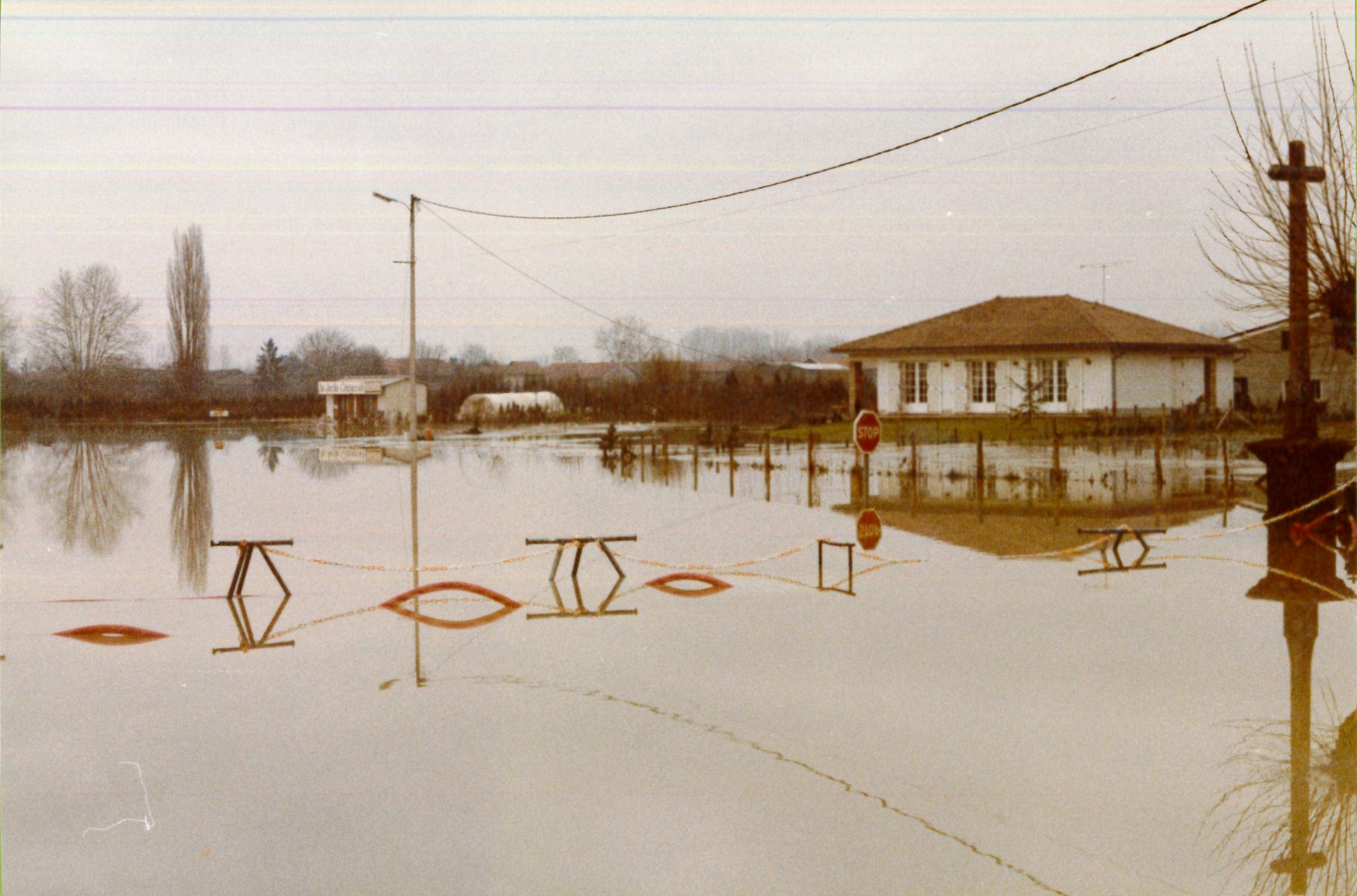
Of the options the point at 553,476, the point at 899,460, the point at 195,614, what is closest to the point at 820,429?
the point at 899,460

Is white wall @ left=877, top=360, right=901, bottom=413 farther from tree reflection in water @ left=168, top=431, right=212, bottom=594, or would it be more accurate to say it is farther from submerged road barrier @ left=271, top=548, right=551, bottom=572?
submerged road barrier @ left=271, top=548, right=551, bottom=572

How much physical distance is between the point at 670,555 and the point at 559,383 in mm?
73449

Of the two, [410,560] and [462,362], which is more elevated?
[462,362]

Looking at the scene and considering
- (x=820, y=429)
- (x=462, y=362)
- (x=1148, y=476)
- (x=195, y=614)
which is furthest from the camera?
(x=462, y=362)

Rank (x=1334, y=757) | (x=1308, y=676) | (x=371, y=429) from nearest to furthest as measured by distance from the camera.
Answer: (x=1334, y=757)
(x=1308, y=676)
(x=371, y=429)

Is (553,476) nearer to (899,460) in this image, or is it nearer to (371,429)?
(899,460)

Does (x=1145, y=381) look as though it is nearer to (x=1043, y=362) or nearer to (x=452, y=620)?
(x=1043, y=362)

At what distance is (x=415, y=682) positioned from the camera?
941cm

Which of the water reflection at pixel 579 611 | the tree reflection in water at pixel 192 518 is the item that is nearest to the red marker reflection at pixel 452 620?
the water reflection at pixel 579 611

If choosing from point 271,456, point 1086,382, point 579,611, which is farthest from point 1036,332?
point 579,611

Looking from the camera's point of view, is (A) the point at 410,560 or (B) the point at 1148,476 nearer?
(A) the point at 410,560

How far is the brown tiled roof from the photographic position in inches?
1822

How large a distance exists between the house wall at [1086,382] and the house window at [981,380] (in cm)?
17

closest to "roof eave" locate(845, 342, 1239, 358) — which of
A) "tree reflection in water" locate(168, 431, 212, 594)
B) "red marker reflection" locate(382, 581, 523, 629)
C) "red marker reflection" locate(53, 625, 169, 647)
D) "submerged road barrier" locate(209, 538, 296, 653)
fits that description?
"tree reflection in water" locate(168, 431, 212, 594)
